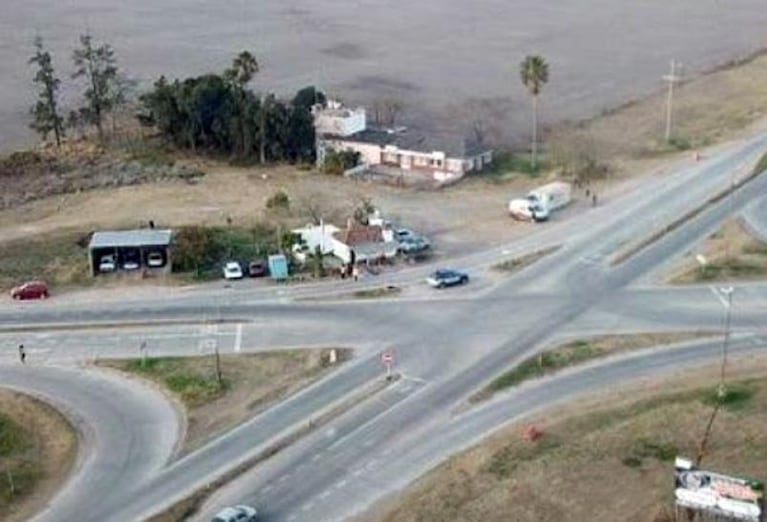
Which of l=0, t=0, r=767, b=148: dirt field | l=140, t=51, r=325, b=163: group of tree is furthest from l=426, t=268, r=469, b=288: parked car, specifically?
l=0, t=0, r=767, b=148: dirt field

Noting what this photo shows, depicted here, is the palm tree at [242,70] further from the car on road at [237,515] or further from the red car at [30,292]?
the car on road at [237,515]

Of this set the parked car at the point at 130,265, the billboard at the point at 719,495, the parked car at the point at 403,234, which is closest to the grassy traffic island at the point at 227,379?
the parked car at the point at 130,265

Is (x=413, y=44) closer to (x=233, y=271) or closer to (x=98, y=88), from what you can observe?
(x=98, y=88)

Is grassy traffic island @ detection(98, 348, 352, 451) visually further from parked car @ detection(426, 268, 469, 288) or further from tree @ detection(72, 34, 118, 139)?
tree @ detection(72, 34, 118, 139)

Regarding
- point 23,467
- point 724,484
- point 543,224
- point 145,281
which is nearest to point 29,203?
point 145,281

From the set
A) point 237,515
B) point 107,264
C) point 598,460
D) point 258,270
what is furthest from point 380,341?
point 107,264
